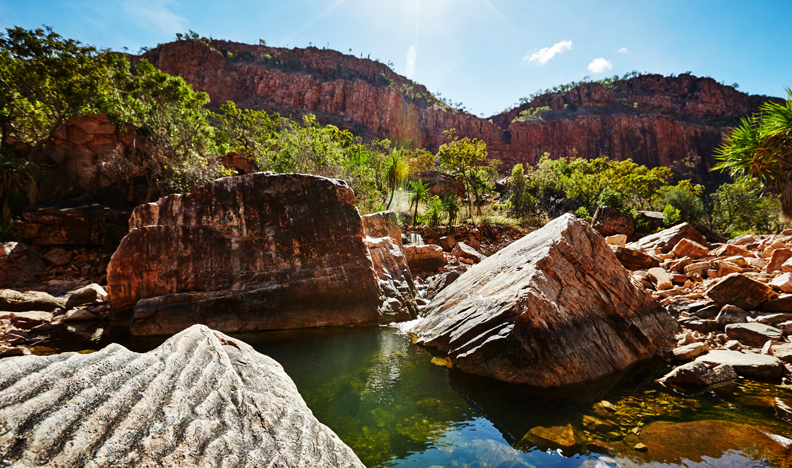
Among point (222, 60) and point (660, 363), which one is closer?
point (660, 363)

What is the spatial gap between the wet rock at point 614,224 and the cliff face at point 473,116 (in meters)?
48.7

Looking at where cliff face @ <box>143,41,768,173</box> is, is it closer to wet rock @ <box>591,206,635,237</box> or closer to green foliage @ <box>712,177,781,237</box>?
green foliage @ <box>712,177,781,237</box>

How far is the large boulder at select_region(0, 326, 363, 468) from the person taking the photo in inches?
54.5

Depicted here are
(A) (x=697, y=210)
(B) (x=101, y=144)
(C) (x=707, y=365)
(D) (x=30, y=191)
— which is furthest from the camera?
(A) (x=697, y=210)

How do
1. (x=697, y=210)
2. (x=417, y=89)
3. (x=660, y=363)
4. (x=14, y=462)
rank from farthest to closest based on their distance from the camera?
(x=417, y=89) → (x=697, y=210) → (x=660, y=363) → (x=14, y=462)

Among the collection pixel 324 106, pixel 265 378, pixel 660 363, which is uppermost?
pixel 324 106

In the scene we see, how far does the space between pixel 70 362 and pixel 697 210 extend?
3314 centimetres

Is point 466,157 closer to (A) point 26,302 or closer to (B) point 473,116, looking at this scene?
(A) point 26,302

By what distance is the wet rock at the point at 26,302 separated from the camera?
7.08 metres

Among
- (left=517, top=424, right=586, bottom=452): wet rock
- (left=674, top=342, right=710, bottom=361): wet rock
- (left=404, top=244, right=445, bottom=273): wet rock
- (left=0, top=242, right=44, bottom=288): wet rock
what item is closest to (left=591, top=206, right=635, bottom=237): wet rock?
(left=404, top=244, right=445, bottom=273): wet rock

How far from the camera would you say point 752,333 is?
16.1 ft

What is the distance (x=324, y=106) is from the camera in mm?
62594

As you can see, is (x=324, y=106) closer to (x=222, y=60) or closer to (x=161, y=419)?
(x=222, y=60)

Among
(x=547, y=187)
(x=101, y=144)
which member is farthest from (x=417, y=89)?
(x=101, y=144)
